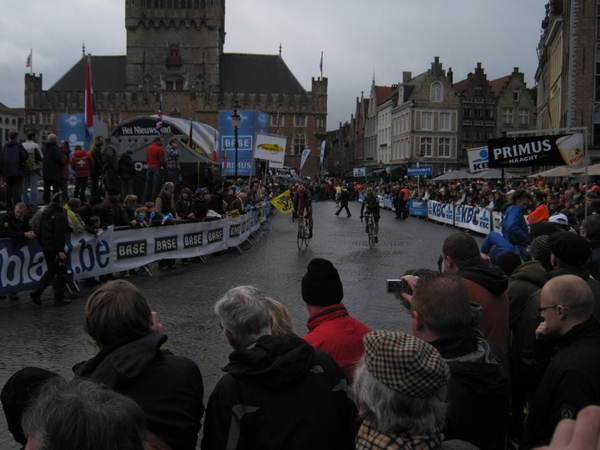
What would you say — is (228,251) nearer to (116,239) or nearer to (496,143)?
(116,239)

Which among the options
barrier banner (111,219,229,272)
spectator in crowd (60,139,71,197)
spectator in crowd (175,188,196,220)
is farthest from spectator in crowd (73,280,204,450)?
spectator in crowd (60,139,71,197)

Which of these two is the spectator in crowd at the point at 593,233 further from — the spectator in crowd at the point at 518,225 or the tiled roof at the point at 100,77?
the tiled roof at the point at 100,77

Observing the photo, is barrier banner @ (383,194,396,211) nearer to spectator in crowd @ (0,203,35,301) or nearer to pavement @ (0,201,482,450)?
pavement @ (0,201,482,450)

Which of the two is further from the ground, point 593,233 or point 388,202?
point 593,233

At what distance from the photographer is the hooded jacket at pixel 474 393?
8.45ft

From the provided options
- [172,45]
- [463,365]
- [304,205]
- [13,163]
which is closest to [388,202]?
[304,205]

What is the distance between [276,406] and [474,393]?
86 centimetres

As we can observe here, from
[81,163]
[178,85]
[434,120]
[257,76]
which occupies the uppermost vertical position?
[257,76]

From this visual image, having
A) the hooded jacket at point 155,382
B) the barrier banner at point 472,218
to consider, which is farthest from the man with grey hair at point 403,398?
the barrier banner at point 472,218

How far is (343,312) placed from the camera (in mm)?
3615

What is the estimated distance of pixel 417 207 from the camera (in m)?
33.2

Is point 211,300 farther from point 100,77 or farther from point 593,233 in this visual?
point 100,77

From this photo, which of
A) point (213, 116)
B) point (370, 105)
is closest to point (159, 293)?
point (213, 116)

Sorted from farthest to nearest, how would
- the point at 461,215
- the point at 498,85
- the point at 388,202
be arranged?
1. the point at 498,85
2. the point at 388,202
3. the point at 461,215
